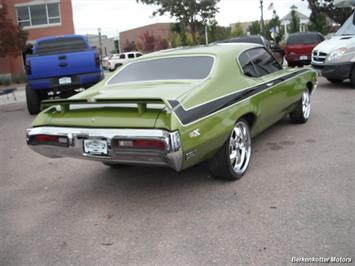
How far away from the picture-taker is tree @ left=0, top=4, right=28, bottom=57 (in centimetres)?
2564

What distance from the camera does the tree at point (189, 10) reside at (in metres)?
35.6

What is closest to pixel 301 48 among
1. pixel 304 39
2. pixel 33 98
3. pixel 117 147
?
pixel 304 39

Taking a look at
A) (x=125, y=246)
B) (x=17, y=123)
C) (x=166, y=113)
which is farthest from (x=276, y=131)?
(x=17, y=123)

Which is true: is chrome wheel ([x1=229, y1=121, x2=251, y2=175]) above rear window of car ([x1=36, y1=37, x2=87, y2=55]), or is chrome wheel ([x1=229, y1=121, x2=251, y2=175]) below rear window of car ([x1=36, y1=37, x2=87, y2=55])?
below

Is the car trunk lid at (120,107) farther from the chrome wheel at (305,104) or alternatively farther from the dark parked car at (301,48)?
the dark parked car at (301,48)

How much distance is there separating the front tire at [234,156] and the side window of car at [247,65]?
749 mm

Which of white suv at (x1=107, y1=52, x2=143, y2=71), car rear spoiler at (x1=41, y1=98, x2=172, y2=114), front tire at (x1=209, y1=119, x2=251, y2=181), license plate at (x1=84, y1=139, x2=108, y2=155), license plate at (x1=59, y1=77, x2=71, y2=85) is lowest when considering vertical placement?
front tire at (x1=209, y1=119, x2=251, y2=181)

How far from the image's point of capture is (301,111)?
6863mm

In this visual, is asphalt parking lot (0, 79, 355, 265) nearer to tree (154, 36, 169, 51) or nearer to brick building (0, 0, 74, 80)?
brick building (0, 0, 74, 80)

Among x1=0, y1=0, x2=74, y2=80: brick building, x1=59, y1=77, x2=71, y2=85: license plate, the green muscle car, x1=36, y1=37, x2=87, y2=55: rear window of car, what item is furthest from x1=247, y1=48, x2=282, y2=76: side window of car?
x1=0, y1=0, x2=74, y2=80: brick building

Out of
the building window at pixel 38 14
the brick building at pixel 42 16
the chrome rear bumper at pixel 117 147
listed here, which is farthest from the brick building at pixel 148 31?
the chrome rear bumper at pixel 117 147

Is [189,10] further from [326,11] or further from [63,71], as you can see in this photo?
[63,71]

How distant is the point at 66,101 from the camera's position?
166 inches

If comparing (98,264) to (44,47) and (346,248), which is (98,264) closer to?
(346,248)
